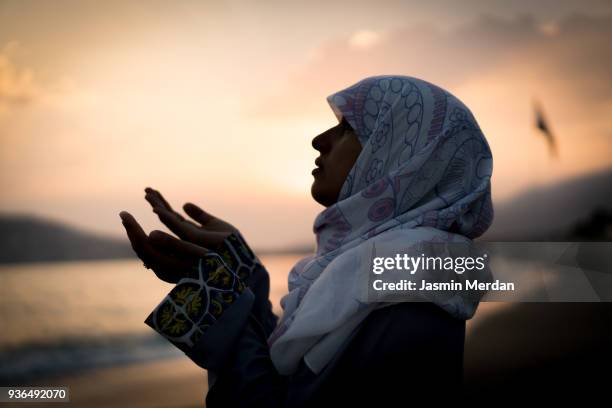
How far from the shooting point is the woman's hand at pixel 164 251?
4.57ft

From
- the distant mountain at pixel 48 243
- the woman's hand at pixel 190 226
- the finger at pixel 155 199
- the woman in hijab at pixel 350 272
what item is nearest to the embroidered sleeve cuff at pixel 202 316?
the woman in hijab at pixel 350 272

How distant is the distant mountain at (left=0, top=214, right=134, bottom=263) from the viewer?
25.6 meters

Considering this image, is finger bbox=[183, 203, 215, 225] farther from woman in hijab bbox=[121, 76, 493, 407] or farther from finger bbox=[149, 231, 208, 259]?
finger bbox=[149, 231, 208, 259]

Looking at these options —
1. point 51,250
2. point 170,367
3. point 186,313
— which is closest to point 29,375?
point 170,367

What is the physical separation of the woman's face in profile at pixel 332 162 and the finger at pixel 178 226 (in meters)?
0.37

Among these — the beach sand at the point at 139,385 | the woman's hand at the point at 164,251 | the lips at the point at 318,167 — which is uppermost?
the lips at the point at 318,167

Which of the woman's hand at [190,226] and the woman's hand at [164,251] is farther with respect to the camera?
the woman's hand at [190,226]

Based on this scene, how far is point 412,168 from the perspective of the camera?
4.63 feet

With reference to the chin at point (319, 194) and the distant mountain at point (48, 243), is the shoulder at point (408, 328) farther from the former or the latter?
the distant mountain at point (48, 243)

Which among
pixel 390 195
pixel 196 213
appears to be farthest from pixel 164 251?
pixel 390 195
